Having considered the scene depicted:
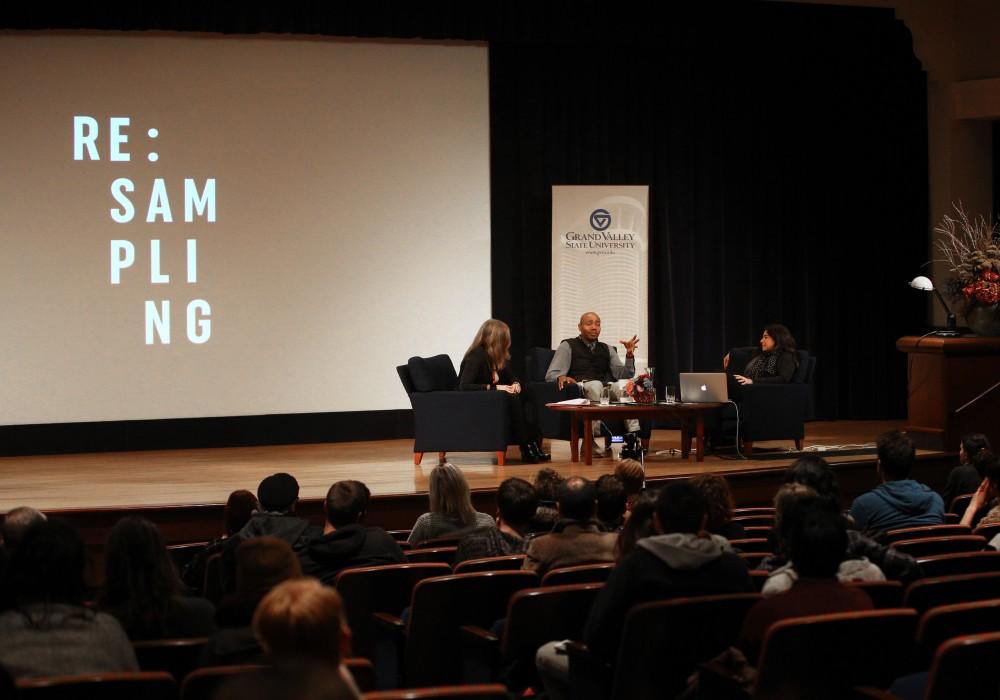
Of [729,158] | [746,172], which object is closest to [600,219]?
[729,158]

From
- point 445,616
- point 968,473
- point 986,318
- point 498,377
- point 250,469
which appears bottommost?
point 250,469

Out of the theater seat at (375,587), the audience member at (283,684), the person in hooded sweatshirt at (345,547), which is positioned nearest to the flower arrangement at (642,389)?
the person in hooded sweatshirt at (345,547)

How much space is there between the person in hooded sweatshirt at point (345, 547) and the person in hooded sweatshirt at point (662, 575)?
969mm

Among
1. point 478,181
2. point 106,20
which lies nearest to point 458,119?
point 478,181

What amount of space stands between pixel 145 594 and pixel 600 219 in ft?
27.5

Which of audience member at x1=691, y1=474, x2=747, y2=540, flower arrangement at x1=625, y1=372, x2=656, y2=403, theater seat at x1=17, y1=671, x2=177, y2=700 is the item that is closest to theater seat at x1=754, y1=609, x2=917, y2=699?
theater seat at x1=17, y1=671, x2=177, y2=700

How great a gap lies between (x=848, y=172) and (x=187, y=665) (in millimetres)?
10343

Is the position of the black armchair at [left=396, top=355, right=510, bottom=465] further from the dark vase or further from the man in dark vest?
the dark vase

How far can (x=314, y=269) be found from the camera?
34.6ft

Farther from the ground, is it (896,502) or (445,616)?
(896,502)

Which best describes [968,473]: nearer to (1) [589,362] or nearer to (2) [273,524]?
(2) [273,524]

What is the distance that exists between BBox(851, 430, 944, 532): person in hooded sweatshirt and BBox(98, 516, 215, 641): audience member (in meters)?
2.87

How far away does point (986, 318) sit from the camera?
8547 mm

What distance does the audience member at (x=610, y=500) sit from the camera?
4.42 metres
